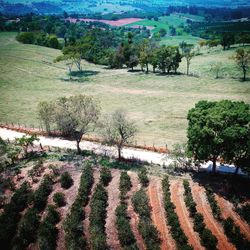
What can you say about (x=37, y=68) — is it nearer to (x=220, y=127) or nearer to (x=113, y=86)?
(x=113, y=86)

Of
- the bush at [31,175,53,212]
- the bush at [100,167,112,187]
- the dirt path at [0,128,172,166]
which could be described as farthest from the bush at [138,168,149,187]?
the bush at [31,175,53,212]

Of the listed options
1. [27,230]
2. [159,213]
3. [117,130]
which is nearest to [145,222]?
[159,213]

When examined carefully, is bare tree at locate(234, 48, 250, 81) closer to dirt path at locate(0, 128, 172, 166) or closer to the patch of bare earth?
dirt path at locate(0, 128, 172, 166)

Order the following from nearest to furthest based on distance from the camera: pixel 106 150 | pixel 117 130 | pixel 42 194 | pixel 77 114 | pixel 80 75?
1. pixel 42 194
2. pixel 117 130
3. pixel 77 114
4. pixel 106 150
5. pixel 80 75

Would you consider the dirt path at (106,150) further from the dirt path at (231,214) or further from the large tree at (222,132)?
the dirt path at (231,214)

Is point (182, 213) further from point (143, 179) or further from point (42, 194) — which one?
point (42, 194)

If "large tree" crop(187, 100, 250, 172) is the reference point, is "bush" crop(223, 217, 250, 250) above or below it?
below
